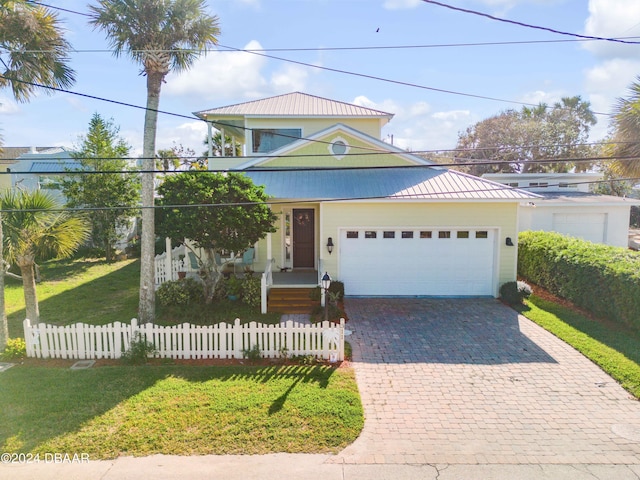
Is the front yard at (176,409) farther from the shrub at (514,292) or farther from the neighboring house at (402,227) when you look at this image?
the shrub at (514,292)

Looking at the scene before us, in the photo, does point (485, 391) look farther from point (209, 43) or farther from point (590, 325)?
point (209, 43)

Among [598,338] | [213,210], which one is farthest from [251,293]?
[598,338]

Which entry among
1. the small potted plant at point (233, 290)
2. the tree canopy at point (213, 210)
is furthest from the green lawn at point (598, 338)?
the small potted plant at point (233, 290)

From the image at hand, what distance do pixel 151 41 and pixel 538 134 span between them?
120 feet

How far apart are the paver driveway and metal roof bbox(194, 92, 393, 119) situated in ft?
32.8

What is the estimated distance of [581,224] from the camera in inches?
808

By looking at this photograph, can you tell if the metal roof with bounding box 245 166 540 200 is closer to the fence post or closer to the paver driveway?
the paver driveway

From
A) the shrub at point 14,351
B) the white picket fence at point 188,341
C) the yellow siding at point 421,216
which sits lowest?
the shrub at point 14,351

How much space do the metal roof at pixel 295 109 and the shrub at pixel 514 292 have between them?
28.8 ft

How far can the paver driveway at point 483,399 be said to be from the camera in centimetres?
597

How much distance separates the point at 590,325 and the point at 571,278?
2118 millimetres

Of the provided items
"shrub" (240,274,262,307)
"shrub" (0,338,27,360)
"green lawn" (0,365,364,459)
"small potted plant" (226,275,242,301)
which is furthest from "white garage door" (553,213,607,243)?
"shrub" (0,338,27,360)

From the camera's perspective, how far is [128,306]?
13195 mm

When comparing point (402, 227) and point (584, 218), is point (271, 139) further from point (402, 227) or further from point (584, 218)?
point (584, 218)
